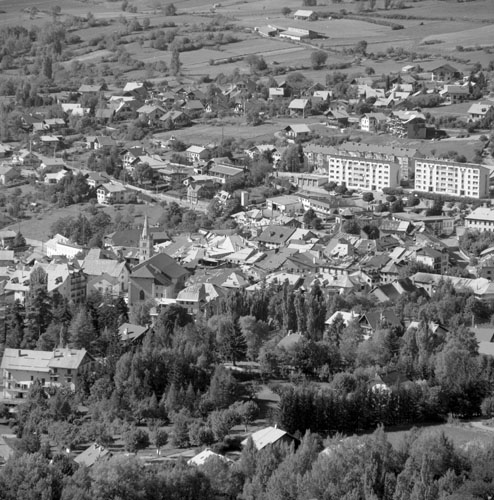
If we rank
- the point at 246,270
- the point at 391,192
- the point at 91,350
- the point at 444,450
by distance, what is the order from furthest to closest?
the point at 391,192 < the point at 246,270 < the point at 91,350 < the point at 444,450

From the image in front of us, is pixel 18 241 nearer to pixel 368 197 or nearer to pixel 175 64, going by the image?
pixel 368 197

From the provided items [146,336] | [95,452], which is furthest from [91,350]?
[95,452]

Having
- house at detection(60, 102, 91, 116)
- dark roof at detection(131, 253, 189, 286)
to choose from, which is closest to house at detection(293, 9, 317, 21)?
house at detection(60, 102, 91, 116)

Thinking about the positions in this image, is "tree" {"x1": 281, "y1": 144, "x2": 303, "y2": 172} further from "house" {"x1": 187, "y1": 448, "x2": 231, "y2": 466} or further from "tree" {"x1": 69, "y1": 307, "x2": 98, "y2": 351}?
"house" {"x1": 187, "y1": 448, "x2": 231, "y2": 466}

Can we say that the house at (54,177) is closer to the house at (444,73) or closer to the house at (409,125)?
the house at (409,125)

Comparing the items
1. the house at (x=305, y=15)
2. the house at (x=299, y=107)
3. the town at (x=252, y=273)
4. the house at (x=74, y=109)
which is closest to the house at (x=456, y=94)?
the town at (x=252, y=273)

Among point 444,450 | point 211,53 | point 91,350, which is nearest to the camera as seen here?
point 444,450

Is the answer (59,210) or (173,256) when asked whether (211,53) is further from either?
(173,256)
